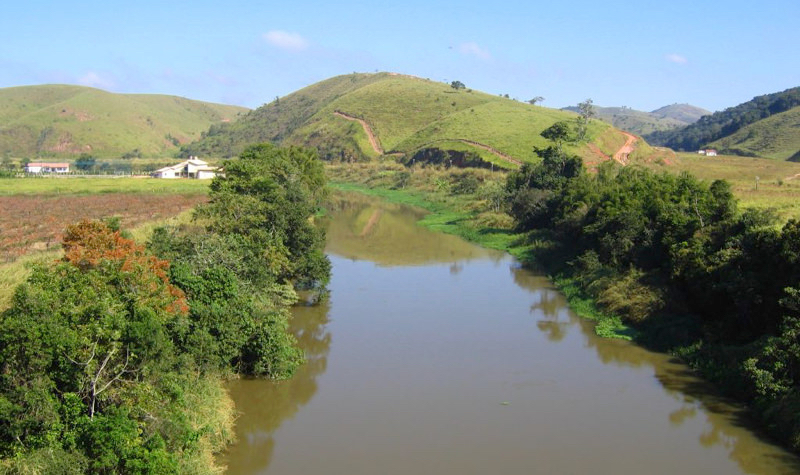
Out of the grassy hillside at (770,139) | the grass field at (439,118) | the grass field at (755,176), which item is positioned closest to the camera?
the grass field at (755,176)

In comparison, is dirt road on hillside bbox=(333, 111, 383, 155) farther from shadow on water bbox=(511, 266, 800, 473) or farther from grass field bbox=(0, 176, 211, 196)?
shadow on water bbox=(511, 266, 800, 473)

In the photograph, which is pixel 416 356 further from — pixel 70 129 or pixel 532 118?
pixel 70 129

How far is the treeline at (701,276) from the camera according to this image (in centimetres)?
1748

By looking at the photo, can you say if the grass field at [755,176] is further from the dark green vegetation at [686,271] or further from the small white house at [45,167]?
the small white house at [45,167]

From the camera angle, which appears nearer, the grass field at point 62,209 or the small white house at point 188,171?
the grass field at point 62,209

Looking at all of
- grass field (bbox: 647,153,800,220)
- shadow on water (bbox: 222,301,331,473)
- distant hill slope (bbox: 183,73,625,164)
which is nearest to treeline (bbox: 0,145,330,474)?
shadow on water (bbox: 222,301,331,473)

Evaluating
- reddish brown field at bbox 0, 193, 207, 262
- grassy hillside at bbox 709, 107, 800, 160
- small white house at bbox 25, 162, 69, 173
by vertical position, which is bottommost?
reddish brown field at bbox 0, 193, 207, 262

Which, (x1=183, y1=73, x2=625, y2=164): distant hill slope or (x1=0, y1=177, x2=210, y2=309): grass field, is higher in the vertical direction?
(x1=183, y1=73, x2=625, y2=164): distant hill slope

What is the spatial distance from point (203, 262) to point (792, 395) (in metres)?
16.9

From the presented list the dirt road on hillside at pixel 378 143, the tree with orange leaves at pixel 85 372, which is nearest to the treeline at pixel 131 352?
the tree with orange leaves at pixel 85 372

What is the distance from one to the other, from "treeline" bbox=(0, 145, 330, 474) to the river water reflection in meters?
1.34

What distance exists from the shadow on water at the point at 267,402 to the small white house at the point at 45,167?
8374cm

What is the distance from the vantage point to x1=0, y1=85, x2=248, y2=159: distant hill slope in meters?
147

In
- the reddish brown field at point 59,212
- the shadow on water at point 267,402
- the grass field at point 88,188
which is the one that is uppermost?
the grass field at point 88,188
